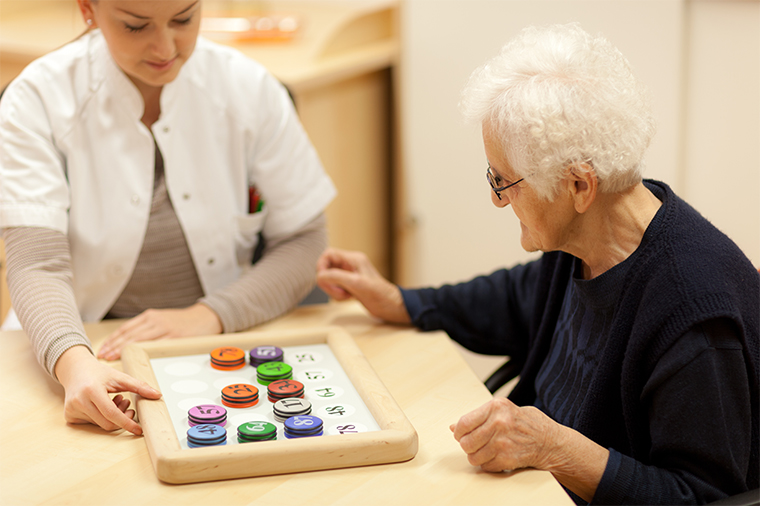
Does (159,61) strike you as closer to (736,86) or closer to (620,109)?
(620,109)

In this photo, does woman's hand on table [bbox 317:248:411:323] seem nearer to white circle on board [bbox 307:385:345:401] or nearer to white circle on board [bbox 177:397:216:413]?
white circle on board [bbox 307:385:345:401]

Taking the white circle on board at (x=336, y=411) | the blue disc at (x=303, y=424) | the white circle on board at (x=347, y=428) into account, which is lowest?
the white circle on board at (x=336, y=411)

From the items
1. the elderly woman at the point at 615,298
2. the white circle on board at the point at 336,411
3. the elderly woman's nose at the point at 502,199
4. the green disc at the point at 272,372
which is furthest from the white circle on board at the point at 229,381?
the elderly woman's nose at the point at 502,199

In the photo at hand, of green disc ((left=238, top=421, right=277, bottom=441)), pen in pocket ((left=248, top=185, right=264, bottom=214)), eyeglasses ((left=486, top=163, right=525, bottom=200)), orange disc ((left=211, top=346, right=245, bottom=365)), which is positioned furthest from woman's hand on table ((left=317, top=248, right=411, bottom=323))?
green disc ((left=238, top=421, right=277, bottom=441))

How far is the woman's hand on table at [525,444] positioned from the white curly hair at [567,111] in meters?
0.32

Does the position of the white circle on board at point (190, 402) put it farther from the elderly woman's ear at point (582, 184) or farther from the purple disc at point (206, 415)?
the elderly woman's ear at point (582, 184)

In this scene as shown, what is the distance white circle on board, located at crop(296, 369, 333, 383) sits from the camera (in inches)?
47.1

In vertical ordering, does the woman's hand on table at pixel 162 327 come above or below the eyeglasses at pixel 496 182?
below

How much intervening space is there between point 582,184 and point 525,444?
0.36 meters

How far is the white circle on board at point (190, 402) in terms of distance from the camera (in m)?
1.10

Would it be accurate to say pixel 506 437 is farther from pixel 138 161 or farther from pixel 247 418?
pixel 138 161

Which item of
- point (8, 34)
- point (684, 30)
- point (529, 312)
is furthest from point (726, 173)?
point (8, 34)

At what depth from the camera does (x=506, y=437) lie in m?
0.95

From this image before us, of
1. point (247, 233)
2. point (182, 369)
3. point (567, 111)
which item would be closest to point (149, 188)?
point (247, 233)
